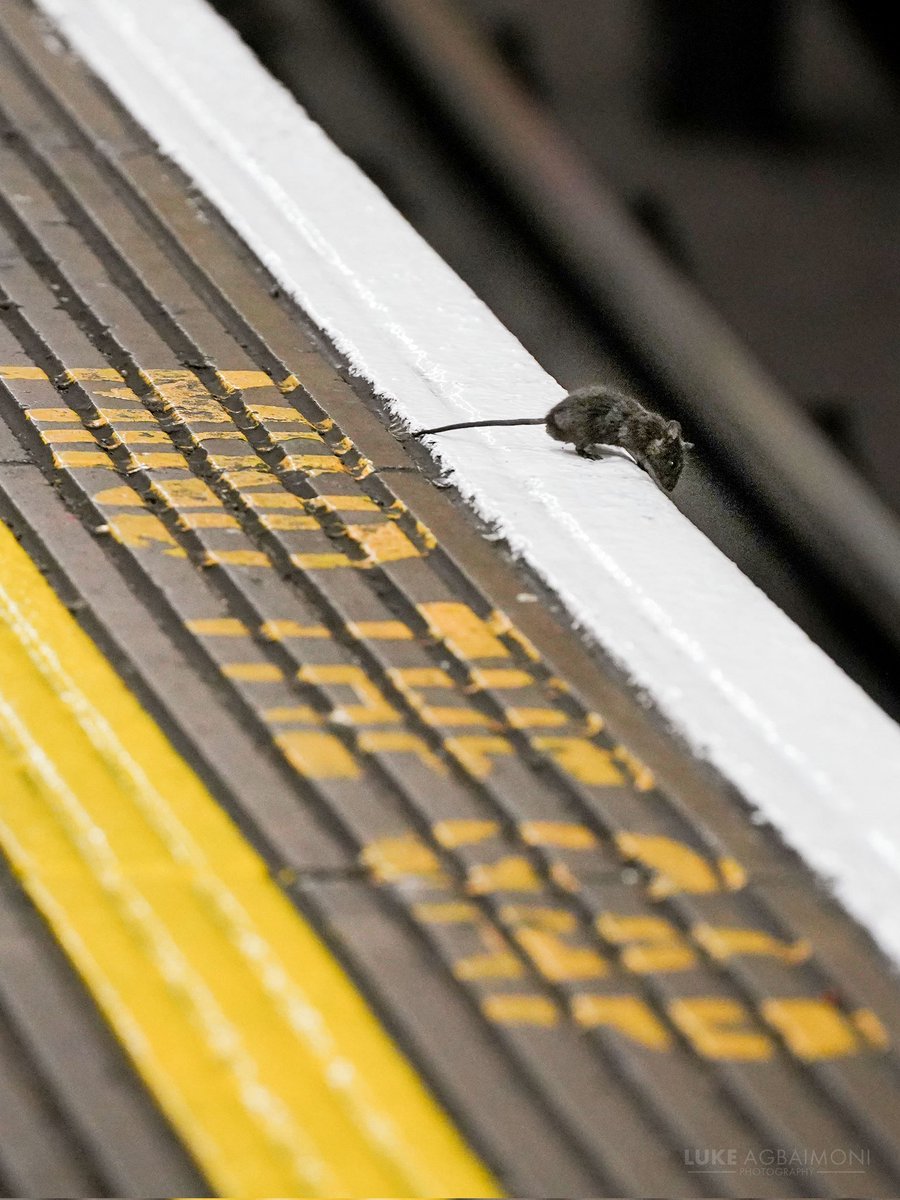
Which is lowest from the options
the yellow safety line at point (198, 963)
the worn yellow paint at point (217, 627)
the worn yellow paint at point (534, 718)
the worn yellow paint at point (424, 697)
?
the yellow safety line at point (198, 963)

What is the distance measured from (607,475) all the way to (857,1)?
3.43m

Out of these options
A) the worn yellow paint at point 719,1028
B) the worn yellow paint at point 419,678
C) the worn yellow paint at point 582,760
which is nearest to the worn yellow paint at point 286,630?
the worn yellow paint at point 419,678

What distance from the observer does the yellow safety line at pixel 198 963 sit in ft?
4.50

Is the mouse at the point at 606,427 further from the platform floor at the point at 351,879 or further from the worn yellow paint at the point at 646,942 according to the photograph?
the worn yellow paint at the point at 646,942

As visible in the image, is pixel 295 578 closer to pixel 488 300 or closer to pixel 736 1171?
pixel 736 1171

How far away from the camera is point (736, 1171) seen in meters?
1.40

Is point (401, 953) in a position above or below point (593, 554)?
below

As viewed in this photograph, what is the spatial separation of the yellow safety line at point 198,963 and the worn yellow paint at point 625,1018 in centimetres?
19

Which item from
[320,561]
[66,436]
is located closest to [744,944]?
[320,561]

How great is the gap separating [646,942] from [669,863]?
0.12 meters

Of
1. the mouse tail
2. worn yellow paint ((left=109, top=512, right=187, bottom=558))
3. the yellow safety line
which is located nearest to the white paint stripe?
the mouse tail

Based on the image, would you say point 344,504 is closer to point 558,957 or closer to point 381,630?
point 381,630

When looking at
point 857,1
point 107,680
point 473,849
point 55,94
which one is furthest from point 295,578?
point 857,1

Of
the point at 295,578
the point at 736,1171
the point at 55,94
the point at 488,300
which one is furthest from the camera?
the point at 488,300
